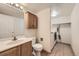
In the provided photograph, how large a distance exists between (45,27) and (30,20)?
0.44 meters

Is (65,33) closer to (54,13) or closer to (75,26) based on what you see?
(75,26)

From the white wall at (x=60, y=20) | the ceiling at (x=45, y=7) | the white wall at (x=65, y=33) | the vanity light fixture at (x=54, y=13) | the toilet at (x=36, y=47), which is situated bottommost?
the toilet at (x=36, y=47)

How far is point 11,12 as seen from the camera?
175 cm

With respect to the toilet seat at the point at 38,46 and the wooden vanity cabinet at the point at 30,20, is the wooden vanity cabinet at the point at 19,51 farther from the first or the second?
the wooden vanity cabinet at the point at 30,20

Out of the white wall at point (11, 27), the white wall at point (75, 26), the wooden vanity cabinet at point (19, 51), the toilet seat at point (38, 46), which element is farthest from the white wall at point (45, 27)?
the white wall at point (75, 26)

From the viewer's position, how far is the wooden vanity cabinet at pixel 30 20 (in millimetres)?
1820

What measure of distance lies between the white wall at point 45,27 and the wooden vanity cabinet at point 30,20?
100mm

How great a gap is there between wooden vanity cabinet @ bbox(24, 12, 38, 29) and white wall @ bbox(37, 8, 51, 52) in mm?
100

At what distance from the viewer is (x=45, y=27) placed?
176 cm

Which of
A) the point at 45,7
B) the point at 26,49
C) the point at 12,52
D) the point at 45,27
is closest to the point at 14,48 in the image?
A: the point at 12,52

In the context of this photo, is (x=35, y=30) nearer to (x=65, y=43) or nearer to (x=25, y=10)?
(x=25, y=10)

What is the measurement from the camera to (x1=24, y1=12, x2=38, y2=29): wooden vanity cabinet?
5.97ft

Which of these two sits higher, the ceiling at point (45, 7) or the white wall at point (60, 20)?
the ceiling at point (45, 7)

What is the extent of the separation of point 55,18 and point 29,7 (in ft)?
2.13
